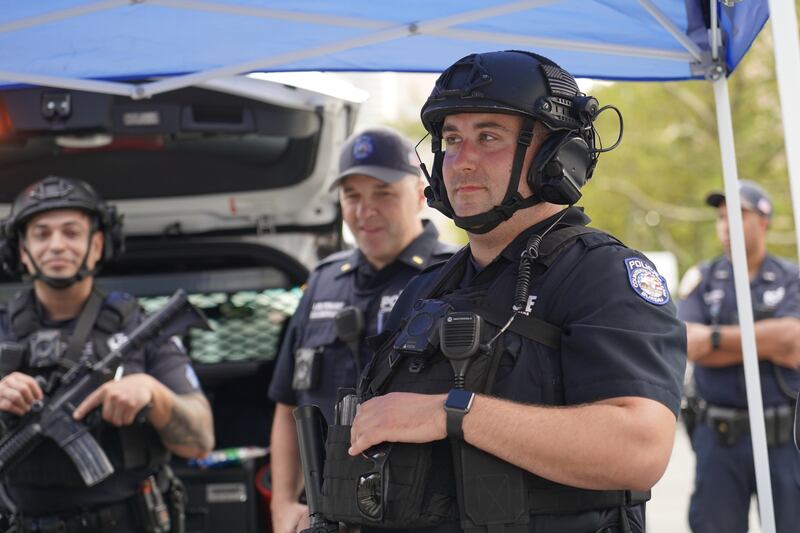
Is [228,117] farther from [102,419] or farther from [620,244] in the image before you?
[620,244]

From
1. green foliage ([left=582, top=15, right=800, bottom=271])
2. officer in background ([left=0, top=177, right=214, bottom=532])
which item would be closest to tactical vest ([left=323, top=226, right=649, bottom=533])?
officer in background ([left=0, top=177, right=214, bottom=532])

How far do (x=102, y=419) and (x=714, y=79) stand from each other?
2.46 meters

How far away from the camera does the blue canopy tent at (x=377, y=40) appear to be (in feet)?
11.8

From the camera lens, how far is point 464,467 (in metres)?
Result: 2.46

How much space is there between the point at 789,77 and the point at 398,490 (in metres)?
1.29

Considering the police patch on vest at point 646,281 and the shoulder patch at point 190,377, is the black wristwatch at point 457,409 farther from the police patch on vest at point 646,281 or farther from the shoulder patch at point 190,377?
the shoulder patch at point 190,377

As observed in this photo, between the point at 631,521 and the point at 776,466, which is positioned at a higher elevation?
the point at 631,521

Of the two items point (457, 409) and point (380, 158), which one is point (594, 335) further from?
point (380, 158)

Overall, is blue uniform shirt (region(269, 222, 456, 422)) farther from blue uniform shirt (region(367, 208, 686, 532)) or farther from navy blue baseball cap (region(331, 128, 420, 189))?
blue uniform shirt (region(367, 208, 686, 532))

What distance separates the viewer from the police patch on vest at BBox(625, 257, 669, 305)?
248cm

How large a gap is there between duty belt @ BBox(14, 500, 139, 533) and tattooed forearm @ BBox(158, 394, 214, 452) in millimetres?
321

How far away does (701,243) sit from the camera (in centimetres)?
2550

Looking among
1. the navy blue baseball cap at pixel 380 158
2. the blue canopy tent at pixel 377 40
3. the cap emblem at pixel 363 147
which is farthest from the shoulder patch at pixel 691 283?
the cap emblem at pixel 363 147

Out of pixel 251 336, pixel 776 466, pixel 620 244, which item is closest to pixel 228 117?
pixel 251 336
